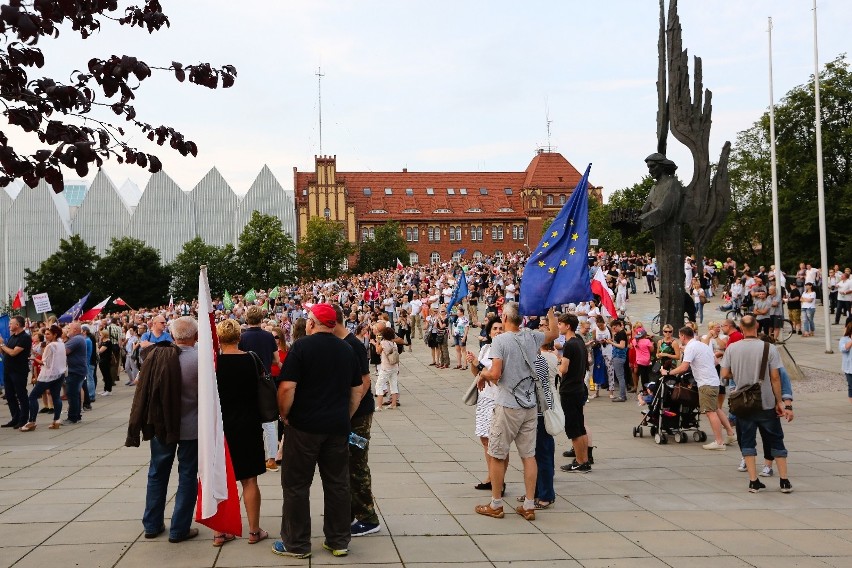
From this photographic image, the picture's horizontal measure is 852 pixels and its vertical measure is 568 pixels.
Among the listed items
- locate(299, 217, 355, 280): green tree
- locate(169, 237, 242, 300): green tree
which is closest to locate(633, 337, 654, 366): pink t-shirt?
locate(169, 237, 242, 300): green tree

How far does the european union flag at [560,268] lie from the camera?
32.3 ft

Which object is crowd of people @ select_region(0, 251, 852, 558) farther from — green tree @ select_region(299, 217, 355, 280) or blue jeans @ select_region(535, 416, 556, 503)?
green tree @ select_region(299, 217, 355, 280)

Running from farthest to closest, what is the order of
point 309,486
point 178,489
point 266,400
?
point 178,489, point 266,400, point 309,486

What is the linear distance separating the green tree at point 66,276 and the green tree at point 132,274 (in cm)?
102

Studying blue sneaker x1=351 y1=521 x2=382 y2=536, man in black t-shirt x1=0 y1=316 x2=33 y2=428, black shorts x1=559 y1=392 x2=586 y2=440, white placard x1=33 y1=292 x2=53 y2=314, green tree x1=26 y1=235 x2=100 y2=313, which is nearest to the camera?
blue sneaker x1=351 y1=521 x2=382 y2=536

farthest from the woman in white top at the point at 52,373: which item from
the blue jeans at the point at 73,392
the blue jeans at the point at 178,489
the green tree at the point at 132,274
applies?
the green tree at the point at 132,274

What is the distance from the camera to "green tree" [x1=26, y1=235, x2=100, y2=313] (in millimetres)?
77688

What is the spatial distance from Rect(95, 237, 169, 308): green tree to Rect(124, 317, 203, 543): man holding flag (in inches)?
3053

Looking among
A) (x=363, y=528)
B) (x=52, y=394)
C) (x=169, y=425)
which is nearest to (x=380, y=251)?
(x=52, y=394)

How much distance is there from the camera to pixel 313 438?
5.89 meters

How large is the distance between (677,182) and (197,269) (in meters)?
73.1

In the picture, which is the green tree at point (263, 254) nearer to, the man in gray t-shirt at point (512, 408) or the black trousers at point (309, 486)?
the man in gray t-shirt at point (512, 408)

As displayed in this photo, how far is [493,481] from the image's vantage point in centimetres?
699

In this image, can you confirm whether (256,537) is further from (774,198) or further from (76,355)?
(774,198)
